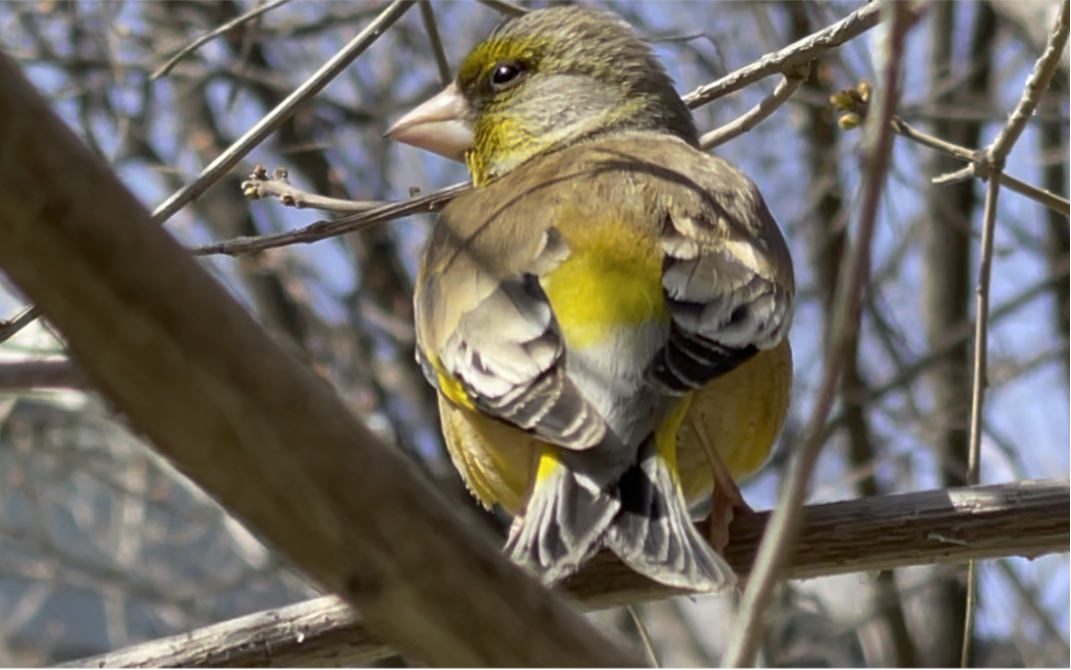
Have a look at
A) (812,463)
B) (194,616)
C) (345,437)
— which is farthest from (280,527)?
(194,616)

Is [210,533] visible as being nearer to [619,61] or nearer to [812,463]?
[619,61]

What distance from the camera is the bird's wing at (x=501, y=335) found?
2783mm

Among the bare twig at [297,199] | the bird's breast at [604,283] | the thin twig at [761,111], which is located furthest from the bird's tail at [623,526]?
the thin twig at [761,111]

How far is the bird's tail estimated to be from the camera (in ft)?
8.30

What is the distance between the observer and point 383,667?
22.2ft

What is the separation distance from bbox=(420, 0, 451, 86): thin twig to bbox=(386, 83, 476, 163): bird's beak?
11 cm

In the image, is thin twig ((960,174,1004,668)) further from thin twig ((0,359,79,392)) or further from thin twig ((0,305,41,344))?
thin twig ((0,359,79,392))

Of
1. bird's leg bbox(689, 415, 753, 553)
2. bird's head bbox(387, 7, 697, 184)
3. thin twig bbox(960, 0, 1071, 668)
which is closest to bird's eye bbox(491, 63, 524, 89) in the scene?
bird's head bbox(387, 7, 697, 184)

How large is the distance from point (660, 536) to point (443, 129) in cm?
227

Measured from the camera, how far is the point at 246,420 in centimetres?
128

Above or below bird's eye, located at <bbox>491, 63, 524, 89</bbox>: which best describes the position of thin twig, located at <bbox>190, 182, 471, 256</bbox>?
above

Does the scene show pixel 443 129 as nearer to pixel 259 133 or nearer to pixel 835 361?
pixel 259 133

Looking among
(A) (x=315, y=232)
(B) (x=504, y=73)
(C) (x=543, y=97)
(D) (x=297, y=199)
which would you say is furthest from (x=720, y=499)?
(B) (x=504, y=73)

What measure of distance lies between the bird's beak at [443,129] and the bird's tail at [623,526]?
193cm
